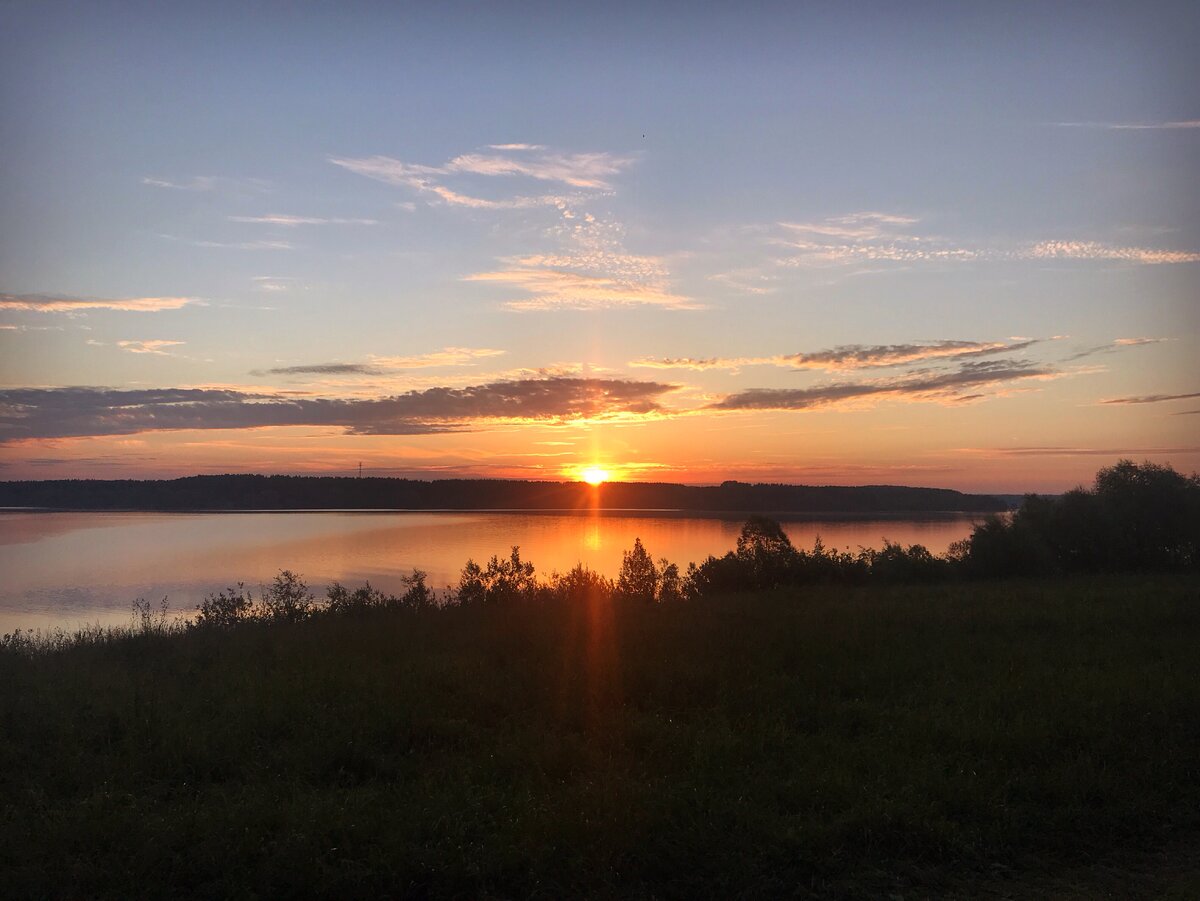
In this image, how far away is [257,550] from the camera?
43406 millimetres

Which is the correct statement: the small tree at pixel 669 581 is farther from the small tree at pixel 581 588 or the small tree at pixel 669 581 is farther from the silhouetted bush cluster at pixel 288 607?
the silhouetted bush cluster at pixel 288 607

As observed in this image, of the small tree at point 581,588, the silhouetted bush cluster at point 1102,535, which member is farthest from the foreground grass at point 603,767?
the silhouetted bush cluster at point 1102,535

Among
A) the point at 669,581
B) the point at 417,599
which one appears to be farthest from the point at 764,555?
the point at 417,599

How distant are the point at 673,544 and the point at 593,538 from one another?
7.86 m

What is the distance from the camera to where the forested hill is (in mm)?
70062

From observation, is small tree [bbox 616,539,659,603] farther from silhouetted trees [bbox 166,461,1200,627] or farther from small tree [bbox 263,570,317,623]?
small tree [bbox 263,570,317,623]

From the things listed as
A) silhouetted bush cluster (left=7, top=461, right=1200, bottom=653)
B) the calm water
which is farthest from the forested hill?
silhouetted bush cluster (left=7, top=461, right=1200, bottom=653)

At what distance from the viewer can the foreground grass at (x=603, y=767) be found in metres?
5.12

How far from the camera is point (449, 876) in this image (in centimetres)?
503

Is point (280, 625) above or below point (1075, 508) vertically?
below

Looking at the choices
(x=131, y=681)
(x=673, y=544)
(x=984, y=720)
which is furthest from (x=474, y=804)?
(x=673, y=544)

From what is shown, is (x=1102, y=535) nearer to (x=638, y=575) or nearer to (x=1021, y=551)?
(x=1021, y=551)

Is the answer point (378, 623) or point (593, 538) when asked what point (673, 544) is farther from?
point (378, 623)

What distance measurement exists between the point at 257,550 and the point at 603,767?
135 ft
